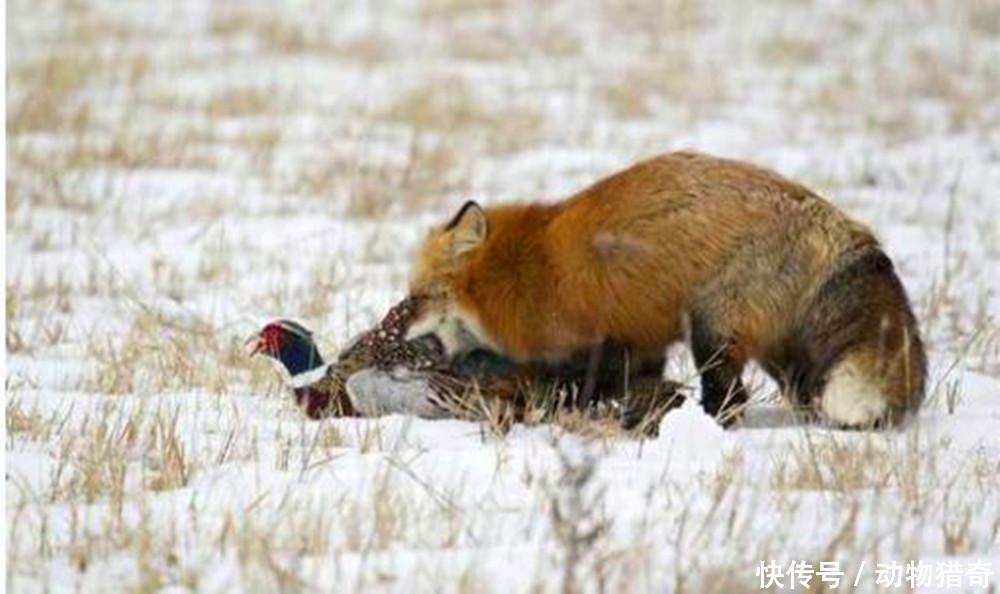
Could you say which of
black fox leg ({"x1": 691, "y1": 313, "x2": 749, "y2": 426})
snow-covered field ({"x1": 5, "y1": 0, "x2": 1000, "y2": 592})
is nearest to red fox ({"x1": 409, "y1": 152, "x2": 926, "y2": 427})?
black fox leg ({"x1": 691, "y1": 313, "x2": 749, "y2": 426})

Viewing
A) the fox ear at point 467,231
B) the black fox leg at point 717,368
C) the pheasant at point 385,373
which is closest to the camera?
the black fox leg at point 717,368

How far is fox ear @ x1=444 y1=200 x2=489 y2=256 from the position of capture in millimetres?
6000

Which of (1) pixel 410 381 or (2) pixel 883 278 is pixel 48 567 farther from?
(2) pixel 883 278

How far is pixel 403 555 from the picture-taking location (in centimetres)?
411

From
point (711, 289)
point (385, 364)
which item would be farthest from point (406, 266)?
point (711, 289)

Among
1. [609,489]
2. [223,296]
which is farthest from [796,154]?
[609,489]

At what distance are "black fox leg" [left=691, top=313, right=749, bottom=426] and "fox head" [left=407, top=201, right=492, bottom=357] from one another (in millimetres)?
844

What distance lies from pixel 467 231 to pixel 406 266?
2937mm

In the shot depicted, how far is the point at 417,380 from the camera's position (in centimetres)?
579

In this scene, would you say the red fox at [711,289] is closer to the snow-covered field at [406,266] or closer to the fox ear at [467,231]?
the fox ear at [467,231]

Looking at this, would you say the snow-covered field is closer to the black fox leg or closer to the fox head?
the black fox leg

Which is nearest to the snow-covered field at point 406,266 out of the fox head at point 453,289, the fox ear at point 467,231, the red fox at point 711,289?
the red fox at point 711,289

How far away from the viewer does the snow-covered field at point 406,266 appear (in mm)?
4207

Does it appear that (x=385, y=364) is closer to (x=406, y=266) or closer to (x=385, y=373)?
(x=385, y=373)
